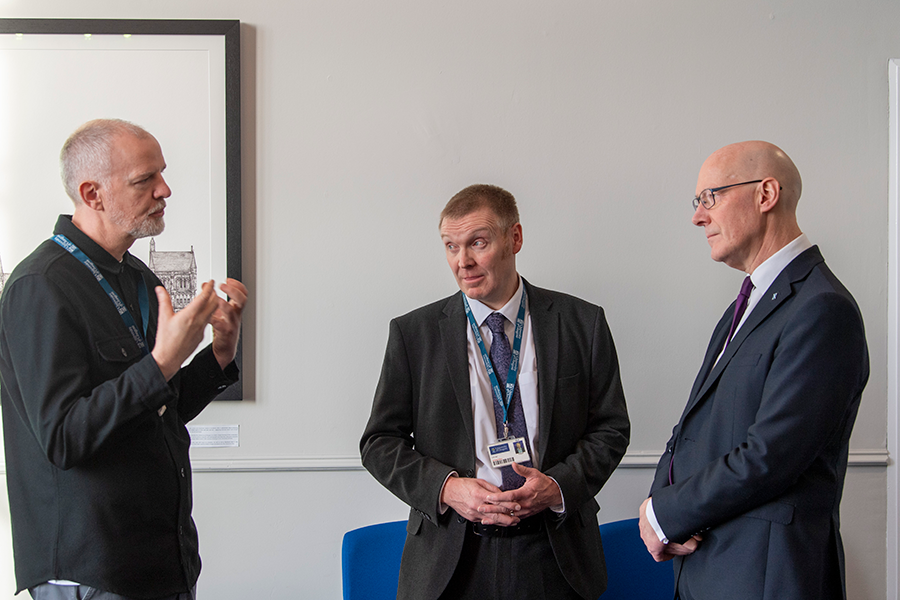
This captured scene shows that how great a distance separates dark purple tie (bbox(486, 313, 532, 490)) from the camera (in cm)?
185

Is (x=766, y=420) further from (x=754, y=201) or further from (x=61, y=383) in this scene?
(x=61, y=383)

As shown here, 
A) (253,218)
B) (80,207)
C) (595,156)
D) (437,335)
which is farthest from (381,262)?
(80,207)

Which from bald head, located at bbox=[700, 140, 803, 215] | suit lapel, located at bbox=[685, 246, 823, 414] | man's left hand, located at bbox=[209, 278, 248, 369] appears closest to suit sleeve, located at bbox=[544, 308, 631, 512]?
suit lapel, located at bbox=[685, 246, 823, 414]

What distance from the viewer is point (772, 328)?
1550 mm

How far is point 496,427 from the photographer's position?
1900 millimetres

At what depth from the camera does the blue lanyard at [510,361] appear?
1.91m

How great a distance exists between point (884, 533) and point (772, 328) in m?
1.96

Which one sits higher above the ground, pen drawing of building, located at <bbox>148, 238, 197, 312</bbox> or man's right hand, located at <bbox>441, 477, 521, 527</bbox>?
pen drawing of building, located at <bbox>148, 238, 197, 312</bbox>

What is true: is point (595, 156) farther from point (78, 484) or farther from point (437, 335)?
point (78, 484)

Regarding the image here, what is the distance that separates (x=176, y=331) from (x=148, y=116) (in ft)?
5.39

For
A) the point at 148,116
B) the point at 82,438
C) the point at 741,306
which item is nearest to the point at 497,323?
the point at 741,306

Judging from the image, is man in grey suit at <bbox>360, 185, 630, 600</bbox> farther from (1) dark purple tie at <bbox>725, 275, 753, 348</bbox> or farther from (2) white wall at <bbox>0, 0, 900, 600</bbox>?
(2) white wall at <bbox>0, 0, 900, 600</bbox>

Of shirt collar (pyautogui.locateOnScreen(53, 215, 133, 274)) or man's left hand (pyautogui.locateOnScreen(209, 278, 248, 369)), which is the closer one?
shirt collar (pyautogui.locateOnScreen(53, 215, 133, 274))

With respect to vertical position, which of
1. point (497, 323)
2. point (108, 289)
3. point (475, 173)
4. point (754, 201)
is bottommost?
point (497, 323)
